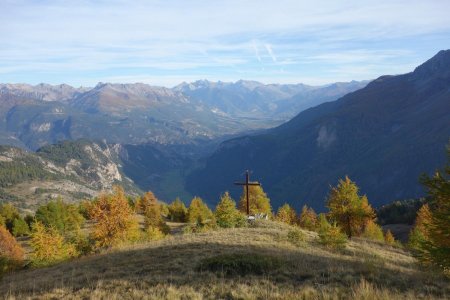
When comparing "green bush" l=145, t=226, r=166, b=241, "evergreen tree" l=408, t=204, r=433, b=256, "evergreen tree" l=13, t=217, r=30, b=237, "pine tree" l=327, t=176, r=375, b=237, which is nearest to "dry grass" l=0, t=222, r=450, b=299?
"evergreen tree" l=408, t=204, r=433, b=256

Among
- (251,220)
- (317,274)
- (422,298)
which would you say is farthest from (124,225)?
(422,298)

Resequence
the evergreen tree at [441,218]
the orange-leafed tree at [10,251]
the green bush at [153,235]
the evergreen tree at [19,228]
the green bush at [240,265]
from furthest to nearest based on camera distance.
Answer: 1. the evergreen tree at [19,228]
2. the green bush at [153,235]
3. the orange-leafed tree at [10,251]
4. the evergreen tree at [441,218]
5. the green bush at [240,265]

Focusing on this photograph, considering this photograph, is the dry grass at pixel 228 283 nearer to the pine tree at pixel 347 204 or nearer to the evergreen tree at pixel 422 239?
the evergreen tree at pixel 422 239

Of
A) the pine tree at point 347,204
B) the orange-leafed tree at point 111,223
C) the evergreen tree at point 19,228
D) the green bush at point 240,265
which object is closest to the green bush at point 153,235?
the orange-leafed tree at point 111,223

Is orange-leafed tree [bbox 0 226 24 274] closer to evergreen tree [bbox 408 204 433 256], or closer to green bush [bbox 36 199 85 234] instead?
green bush [bbox 36 199 85 234]

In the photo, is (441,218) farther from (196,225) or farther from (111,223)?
(196,225)

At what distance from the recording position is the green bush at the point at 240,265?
57.6ft

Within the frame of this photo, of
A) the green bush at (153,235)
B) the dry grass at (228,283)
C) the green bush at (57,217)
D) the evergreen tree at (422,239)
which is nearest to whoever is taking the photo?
the dry grass at (228,283)

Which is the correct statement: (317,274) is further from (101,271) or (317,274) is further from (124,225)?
(124,225)

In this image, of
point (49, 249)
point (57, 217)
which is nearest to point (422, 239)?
point (49, 249)

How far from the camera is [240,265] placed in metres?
18.2

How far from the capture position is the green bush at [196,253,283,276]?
1756 cm

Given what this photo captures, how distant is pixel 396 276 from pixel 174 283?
378 inches

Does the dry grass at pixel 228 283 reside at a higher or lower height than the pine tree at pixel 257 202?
higher
